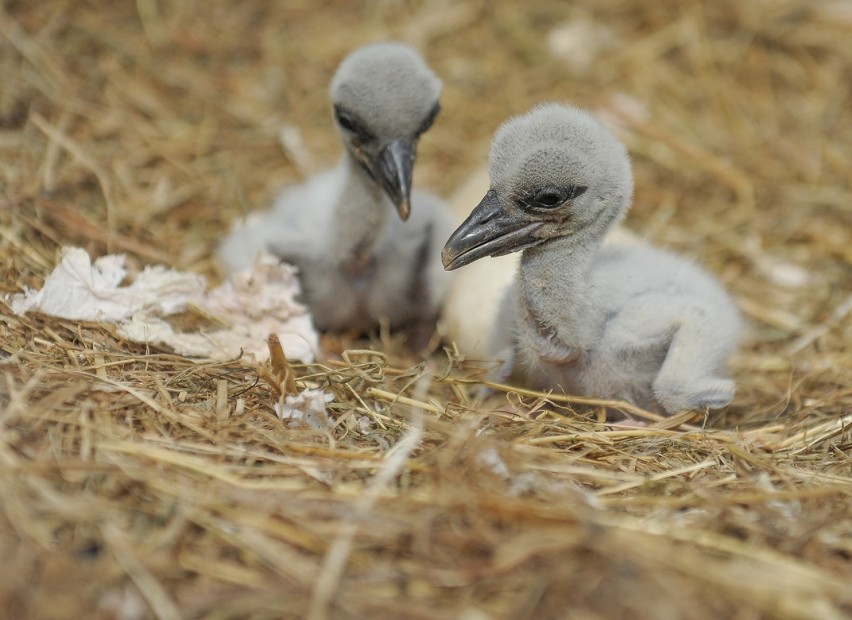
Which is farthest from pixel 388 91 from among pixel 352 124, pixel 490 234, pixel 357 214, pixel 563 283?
pixel 563 283

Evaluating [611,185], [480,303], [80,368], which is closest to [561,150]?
[611,185]

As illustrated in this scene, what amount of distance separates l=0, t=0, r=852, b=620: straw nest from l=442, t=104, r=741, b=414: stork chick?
143 mm

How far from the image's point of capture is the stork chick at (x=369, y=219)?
285 centimetres

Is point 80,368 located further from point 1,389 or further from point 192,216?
point 192,216

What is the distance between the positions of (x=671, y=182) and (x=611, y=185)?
70.9 inches

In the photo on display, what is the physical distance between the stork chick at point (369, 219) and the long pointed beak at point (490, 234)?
34 cm

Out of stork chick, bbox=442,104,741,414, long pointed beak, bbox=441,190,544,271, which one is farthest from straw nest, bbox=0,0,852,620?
long pointed beak, bbox=441,190,544,271

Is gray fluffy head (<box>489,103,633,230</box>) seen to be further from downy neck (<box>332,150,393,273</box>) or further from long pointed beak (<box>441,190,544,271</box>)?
downy neck (<box>332,150,393,273</box>)

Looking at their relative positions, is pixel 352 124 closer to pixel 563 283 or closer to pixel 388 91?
pixel 388 91

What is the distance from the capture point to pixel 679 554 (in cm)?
184

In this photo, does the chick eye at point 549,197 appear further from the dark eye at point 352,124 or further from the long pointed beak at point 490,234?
the dark eye at point 352,124

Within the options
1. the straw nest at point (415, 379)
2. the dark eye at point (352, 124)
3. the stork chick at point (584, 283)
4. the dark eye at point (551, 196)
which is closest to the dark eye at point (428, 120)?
the dark eye at point (352, 124)

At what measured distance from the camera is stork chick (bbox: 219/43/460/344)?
2848mm

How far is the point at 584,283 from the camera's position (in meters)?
2.56
